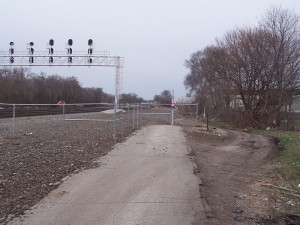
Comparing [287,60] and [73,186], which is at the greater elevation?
[287,60]

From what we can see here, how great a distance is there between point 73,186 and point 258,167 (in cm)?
620

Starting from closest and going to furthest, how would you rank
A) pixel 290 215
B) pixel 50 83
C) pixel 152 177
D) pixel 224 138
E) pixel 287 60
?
pixel 290 215, pixel 152 177, pixel 224 138, pixel 287 60, pixel 50 83

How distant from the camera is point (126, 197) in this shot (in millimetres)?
8016

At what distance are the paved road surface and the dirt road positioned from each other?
35 cm

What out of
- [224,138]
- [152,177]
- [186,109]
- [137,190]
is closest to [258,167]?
[152,177]

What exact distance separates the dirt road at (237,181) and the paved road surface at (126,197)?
0.35 metres

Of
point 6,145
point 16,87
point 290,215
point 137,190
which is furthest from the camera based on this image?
point 16,87

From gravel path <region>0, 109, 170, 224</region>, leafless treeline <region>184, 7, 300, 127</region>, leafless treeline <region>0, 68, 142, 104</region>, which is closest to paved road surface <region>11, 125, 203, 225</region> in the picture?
gravel path <region>0, 109, 170, 224</region>

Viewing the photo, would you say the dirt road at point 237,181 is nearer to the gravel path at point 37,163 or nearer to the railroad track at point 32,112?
the gravel path at point 37,163

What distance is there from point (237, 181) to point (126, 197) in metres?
3.38

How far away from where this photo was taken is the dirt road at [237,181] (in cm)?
712

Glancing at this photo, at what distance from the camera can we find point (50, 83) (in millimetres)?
A: 111750

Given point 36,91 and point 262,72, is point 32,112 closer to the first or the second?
point 262,72

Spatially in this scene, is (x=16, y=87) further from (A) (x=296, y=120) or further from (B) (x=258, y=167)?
(B) (x=258, y=167)
